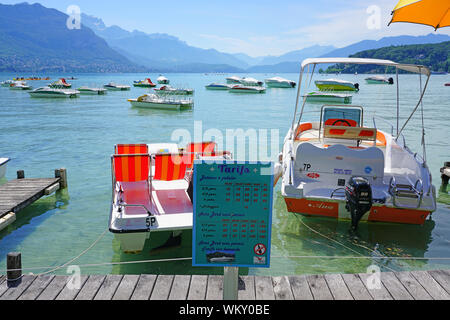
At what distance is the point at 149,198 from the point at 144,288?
2.78 metres

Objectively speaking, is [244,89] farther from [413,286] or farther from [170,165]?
[413,286]

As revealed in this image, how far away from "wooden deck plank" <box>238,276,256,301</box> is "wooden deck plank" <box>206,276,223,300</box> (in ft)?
0.71

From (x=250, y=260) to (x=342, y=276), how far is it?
6.00 feet

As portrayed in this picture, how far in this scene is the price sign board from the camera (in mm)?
3195

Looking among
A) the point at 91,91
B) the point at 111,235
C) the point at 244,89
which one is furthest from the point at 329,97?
the point at 111,235

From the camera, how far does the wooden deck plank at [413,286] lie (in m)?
4.11

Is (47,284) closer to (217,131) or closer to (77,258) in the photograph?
(77,258)

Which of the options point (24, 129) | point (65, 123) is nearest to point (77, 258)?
point (24, 129)

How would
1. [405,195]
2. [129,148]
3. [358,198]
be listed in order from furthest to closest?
[129,148] → [405,195] → [358,198]

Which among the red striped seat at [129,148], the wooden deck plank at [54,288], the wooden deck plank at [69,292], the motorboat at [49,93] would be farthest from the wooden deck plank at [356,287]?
the motorboat at [49,93]

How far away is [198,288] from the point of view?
4.24m

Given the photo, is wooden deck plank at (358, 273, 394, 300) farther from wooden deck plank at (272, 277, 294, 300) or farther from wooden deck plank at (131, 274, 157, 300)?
wooden deck plank at (131, 274, 157, 300)

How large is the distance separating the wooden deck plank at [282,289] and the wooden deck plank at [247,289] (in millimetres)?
245

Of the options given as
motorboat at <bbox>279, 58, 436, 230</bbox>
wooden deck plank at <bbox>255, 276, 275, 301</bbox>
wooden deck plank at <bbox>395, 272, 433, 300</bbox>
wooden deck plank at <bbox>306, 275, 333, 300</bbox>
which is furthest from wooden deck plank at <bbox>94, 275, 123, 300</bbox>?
motorboat at <bbox>279, 58, 436, 230</bbox>
